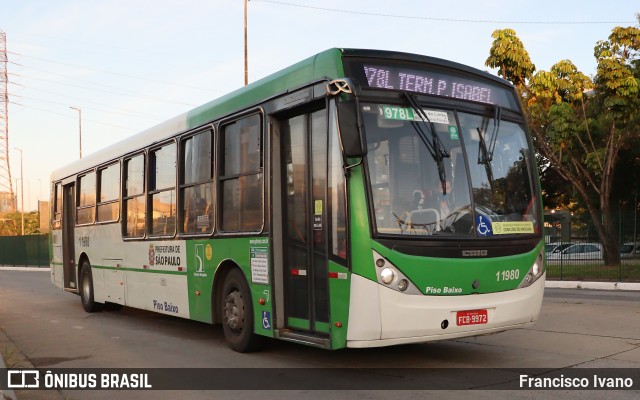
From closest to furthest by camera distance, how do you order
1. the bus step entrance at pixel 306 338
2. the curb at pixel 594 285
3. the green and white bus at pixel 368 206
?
the green and white bus at pixel 368 206 → the bus step entrance at pixel 306 338 → the curb at pixel 594 285

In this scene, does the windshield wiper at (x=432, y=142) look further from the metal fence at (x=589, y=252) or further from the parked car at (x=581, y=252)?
the parked car at (x=581, y=252)

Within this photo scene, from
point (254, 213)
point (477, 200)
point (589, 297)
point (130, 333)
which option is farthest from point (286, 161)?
point (589, 297)

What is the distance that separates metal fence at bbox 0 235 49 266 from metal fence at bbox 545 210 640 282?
120 feet

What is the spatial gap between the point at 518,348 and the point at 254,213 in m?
3.73

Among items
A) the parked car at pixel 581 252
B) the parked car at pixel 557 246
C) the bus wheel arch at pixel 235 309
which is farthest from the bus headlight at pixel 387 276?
the parked car at pixel 581 252

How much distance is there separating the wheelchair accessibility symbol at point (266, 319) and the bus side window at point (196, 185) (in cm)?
180

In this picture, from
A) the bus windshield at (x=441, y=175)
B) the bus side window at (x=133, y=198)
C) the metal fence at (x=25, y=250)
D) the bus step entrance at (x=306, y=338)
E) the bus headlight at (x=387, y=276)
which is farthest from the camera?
the metal fence at (x=25, y=250)

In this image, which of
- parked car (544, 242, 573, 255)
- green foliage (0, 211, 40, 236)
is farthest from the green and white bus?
green foliage (0, 211, 40, 236)

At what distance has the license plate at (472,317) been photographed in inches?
271

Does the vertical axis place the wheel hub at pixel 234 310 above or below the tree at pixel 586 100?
below

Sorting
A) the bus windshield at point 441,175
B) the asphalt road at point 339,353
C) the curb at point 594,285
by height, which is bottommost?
the curb at point 594,285

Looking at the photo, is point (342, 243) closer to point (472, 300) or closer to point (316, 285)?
point (316, 285)

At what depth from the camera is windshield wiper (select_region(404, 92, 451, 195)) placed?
699 cm

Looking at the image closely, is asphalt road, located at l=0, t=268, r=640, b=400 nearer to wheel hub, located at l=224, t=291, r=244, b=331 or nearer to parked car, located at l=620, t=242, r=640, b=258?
wheel hub, located at l=224, t=291, r=244, b=331
